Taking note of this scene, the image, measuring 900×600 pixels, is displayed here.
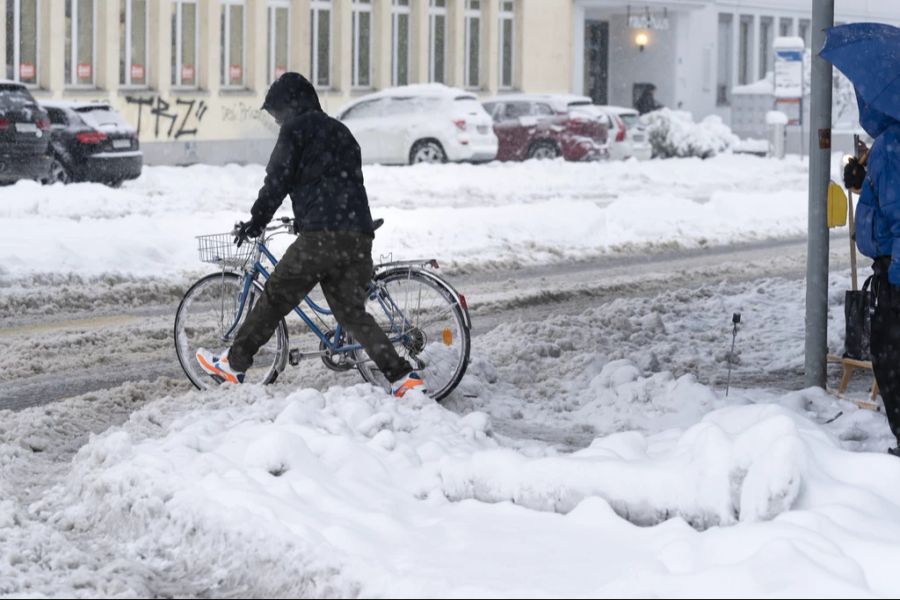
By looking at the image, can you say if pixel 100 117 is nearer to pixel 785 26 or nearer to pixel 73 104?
pixel 73 104

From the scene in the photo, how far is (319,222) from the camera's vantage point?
7922 millimetres

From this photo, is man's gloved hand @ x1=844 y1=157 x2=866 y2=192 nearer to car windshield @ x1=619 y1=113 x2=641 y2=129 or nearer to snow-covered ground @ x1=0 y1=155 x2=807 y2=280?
snow-covered ground @ x1=0 y1=155 x2=807 y2=280

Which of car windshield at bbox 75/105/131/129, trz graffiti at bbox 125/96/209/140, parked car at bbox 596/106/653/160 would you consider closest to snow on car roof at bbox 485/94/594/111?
parked car at bbox 596/106/653/160

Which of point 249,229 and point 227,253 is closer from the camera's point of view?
point 249,229

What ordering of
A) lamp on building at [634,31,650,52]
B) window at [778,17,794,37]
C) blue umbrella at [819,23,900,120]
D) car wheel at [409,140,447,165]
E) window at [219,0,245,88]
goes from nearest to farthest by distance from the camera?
1. blue umbrella at [819,23,900,120]
2. car wheel at [409,140,447,165]
3. window at [219,0,245,88]
4. lamp on building at [634,31,650,52]
5. window at [778,17,794,37]

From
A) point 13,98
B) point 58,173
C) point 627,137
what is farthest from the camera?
point 627,137

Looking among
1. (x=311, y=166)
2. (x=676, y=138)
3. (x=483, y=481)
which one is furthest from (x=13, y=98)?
(x=676, y=138)

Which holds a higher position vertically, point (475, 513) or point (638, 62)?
point (638, 62)

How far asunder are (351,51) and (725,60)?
17559mm

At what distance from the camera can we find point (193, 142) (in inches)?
1329

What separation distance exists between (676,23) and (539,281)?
1400 inches

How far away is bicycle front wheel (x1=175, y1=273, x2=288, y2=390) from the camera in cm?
857

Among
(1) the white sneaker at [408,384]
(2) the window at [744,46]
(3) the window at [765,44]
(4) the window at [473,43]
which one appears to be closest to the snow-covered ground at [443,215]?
(1) the white sneaker at [408,384]

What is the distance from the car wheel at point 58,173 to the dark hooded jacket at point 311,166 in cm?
1726
